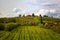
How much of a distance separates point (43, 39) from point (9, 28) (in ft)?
34.0

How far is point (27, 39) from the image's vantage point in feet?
56.1

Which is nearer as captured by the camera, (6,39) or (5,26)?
(6,39)

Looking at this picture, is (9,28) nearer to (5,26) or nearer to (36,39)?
(5,26)

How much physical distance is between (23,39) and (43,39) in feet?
7.73

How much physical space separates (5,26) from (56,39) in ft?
38.8

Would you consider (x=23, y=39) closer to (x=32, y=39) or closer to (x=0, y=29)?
(x=32, y=39)

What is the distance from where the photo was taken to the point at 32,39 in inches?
674

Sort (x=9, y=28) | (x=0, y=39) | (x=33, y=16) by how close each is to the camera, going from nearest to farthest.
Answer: (x=0, y=39) < (x=9, y=28) < (x=33, y=16)

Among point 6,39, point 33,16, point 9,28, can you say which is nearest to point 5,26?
point 9,28

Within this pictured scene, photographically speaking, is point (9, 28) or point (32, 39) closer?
point (32, 39)

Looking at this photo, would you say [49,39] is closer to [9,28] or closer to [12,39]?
[12,39]

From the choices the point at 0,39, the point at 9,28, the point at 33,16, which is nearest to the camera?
the point at 0,39

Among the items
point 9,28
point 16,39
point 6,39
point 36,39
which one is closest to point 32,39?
point 36,39

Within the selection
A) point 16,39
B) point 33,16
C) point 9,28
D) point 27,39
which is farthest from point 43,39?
point 33,16
